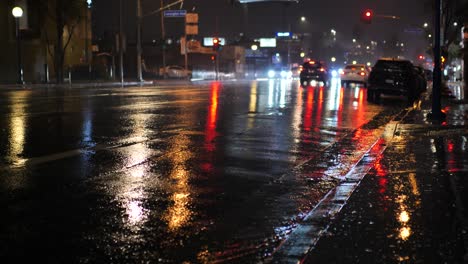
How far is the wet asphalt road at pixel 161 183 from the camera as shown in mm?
5113

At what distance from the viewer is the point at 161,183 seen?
25.2 ft

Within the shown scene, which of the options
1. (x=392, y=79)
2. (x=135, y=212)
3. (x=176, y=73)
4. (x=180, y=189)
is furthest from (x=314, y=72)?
(x=135, y=212)

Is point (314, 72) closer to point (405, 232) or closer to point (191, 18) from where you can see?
point (191, 18)

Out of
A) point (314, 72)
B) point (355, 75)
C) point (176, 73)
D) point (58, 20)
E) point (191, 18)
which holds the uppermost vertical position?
point (191, 18)

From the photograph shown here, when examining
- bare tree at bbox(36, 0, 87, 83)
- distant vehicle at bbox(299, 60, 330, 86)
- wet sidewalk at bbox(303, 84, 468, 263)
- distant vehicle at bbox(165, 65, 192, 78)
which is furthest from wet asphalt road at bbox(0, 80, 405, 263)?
distant vehicle at bbox(165, 65, 192, 78)

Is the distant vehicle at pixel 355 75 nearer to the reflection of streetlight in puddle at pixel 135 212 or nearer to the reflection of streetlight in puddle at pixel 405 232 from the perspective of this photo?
the reflection of streetlight in puddle at pixel 135 212

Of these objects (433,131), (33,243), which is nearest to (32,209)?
(33,243)

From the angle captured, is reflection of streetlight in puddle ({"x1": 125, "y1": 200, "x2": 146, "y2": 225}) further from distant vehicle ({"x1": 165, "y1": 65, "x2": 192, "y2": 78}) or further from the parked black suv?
distant vehicle ({"x1": 165, "y1": 65, "x2": 192, "y2": 78})

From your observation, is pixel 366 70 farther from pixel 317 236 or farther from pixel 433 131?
pixel 317 236

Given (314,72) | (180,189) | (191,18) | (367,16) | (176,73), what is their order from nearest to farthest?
(180,189)
(367,16)
(314,72)
(191,18)
(176,73)

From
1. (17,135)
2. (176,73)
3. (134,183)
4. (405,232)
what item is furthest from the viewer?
(176,73)

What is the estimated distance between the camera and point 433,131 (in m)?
13.7

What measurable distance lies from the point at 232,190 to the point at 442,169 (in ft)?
11.6

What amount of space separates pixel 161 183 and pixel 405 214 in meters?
3.11
